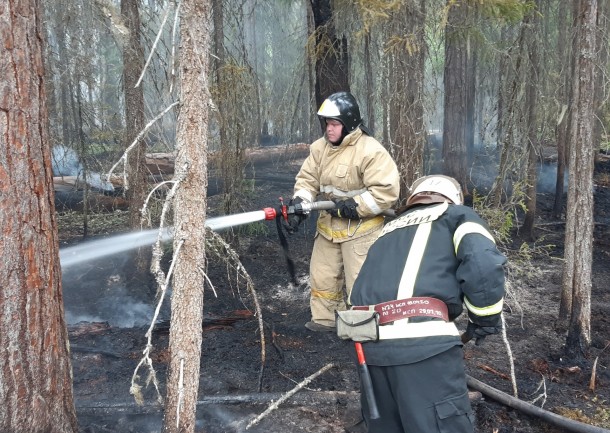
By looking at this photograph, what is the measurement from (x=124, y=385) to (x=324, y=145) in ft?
8.88

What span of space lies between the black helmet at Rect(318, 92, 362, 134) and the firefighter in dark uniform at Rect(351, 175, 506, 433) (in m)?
1.94

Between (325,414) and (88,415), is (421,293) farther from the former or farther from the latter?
(88,415)

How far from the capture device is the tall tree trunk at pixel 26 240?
274cm

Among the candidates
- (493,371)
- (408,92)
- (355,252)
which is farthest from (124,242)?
(493,371)

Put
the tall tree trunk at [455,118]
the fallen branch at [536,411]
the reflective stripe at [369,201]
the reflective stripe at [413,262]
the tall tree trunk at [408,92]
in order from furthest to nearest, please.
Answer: the tall tree trunk at [455,118] < the tall tree trunk at [408,92] < the reflective stripe at [369,201] < the fallen branch at [536,411] < the reflective stripe at [413,262]

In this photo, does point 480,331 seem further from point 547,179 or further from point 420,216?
point 547,179

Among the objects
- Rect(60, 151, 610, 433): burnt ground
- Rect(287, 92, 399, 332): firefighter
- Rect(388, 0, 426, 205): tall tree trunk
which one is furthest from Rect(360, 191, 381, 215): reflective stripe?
Rect(60, 151, 610, 433): burnt ground

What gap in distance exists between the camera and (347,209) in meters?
5.04

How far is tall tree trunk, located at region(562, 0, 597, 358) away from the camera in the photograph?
531 cm

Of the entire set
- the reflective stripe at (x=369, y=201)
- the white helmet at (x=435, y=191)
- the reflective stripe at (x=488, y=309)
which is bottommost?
the reflective stripe at (x=488, y=309)

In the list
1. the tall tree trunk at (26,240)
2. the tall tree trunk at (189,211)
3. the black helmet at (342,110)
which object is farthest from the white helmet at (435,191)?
the tall tree trunk at (26,240)

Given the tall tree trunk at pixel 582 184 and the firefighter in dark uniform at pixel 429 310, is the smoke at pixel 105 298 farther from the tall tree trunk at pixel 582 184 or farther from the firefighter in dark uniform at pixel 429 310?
the tall tree trunk at pixel 582 184

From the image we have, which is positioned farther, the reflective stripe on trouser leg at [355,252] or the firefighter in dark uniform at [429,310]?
the reflective stripe on trouser leg at [355,252]

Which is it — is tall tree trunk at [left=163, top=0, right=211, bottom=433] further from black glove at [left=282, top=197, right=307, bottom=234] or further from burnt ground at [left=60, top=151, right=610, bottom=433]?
black glove at [left=282, top=197, right=307, bottom=234]
